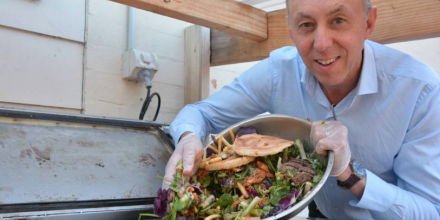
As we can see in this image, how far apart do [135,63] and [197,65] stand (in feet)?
1.50

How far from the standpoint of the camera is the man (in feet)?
4.51

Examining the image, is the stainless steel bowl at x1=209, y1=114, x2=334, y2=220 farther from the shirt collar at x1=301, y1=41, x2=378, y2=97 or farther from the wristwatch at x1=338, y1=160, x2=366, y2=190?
the shirt collar at x1=301, y1=41, x2=378, y2=97

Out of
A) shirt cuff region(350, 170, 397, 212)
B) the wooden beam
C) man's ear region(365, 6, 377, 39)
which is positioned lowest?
shirt cuff region(350, 170, 397, 212)

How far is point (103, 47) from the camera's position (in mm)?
2305

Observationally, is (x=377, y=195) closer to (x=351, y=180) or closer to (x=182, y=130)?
(x=351, y=180)

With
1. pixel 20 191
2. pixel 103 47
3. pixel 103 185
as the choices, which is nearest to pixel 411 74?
pixel 103 185

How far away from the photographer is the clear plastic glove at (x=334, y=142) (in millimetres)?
1299

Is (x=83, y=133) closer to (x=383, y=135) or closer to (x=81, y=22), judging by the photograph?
(x=81, y=22)

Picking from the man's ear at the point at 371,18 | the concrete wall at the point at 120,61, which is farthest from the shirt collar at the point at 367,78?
the concrete wall at the point at 120,61

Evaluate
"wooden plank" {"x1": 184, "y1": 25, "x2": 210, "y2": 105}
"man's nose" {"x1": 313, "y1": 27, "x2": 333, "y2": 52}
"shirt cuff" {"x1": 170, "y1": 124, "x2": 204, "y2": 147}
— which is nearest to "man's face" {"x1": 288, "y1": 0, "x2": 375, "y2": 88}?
"man's nose" {"x1": 313, "y1": 27, "x2": 333, "y2": 52}

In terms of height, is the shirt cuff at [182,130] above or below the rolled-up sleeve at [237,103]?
below

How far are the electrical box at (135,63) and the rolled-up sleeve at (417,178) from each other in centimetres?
136

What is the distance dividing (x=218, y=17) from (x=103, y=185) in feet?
3.27

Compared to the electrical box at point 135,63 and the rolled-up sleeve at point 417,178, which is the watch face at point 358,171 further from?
the electrical box at point 135,63
